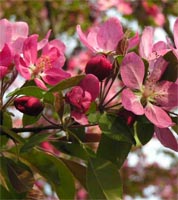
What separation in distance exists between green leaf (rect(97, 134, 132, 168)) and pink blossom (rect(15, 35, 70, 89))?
0.13m

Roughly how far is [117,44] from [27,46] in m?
0.15

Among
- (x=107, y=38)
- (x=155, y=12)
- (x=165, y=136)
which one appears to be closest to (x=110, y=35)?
(x=107, y=38)

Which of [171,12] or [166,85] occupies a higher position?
[166,85]

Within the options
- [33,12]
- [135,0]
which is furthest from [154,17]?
[33,12]

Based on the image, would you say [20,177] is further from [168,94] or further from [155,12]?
[155,12]

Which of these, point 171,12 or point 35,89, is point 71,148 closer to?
point 35,89

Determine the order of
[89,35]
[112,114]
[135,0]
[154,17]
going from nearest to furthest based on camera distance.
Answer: [112,114] → [89,35] → [154,17] → [135,0]

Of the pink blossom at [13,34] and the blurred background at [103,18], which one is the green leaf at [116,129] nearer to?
the pink blossom at [13,34]

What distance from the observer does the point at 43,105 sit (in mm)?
904

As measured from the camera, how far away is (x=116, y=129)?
2.78 ft

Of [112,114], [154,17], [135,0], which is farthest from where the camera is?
[135,0]

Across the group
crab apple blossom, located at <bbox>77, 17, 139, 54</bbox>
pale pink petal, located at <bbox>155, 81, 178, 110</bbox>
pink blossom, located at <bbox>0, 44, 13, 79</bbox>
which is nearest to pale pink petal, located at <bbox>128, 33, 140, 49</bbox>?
crab apple blossom, located at <bbox>77, 17, 139, 54</bbox>

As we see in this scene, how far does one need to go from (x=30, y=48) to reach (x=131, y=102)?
0.67ft

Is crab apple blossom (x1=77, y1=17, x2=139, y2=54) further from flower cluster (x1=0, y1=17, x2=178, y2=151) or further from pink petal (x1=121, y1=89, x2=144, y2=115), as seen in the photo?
pink petal (x1=121, y1=89, x2=144, y2=115)
